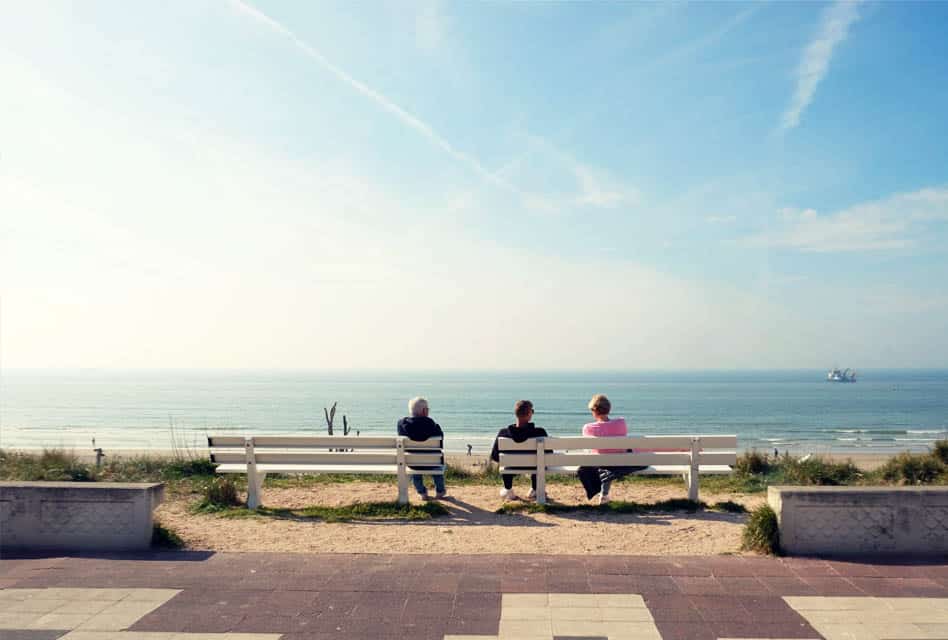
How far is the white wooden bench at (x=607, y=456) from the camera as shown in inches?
282

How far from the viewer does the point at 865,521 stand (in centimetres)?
524

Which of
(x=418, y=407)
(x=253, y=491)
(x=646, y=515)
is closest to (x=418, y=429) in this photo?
(x=418, y=407)

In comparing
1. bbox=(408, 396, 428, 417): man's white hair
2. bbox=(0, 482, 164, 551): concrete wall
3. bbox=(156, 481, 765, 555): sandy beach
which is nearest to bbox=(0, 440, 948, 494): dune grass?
bbox=(156, 481, 765, 555): sandy beach

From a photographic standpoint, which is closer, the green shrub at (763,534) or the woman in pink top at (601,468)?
the green shrub at (763,534)

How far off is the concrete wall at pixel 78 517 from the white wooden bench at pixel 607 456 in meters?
3.73

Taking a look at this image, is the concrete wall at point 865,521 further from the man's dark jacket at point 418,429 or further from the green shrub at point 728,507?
the man's dark jacket at point 418,429

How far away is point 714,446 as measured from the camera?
7461mm

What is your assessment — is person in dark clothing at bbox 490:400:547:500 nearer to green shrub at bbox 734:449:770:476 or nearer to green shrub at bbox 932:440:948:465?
green shrub at bbox 734:449:770:476

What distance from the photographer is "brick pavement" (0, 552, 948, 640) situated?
384cm

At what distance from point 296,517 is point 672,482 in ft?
18.1

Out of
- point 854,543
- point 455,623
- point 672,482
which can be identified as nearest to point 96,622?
point 455,623

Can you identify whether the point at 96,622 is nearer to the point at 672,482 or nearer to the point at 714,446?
the point at 714,446

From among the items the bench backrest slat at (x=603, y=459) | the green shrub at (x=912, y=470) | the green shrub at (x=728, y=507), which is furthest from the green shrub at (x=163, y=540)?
the green shrub at (x=912, y=470)

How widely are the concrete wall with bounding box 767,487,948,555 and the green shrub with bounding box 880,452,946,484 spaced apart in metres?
3.51
